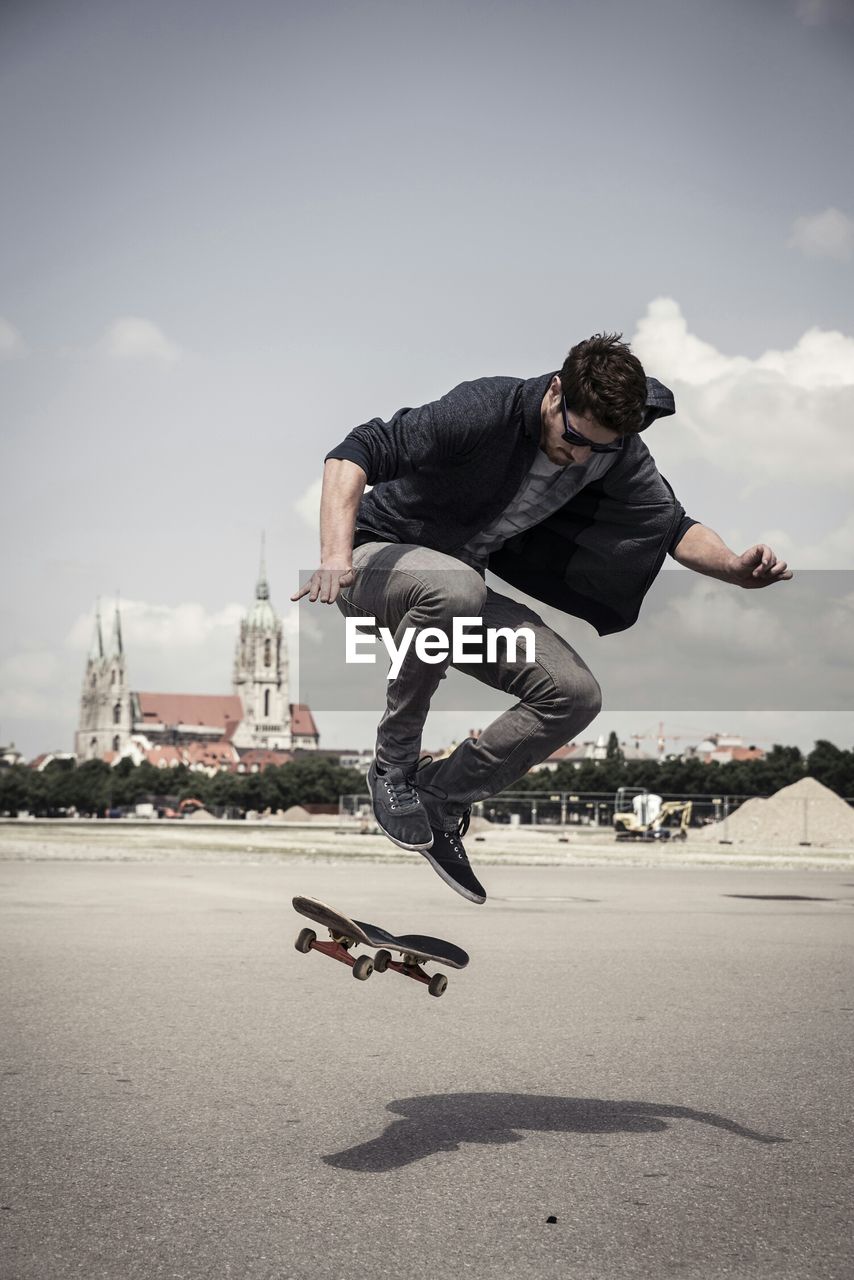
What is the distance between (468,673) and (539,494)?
943 millimetres

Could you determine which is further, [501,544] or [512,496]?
[501,544]

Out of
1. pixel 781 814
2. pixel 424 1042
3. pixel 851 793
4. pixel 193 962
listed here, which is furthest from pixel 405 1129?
pixel 851 793

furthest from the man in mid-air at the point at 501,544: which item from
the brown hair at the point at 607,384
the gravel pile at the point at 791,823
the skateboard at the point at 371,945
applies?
the gravel pile at the point at 791,823

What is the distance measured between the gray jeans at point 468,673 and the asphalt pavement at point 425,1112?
1900 millimetres

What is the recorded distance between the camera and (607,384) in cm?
549

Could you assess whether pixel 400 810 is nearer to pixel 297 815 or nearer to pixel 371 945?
pixel 371 945

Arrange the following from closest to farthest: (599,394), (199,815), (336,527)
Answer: (336,527), (599,394), (199,815)

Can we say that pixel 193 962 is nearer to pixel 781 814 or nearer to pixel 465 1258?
pixel 465 1258

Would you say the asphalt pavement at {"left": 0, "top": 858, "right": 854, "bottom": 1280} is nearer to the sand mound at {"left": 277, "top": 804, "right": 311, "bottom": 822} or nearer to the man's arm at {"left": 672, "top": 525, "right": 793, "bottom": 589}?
the man's arm at {"left": 672, "top": 525, "right": 793, "bottom": 589}

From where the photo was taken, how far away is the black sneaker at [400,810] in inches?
249

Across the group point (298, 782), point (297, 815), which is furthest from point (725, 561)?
point (298, 782)

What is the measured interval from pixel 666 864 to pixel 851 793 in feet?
258

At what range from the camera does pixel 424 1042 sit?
10.1 metres

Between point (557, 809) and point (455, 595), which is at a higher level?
point (455, 595)
